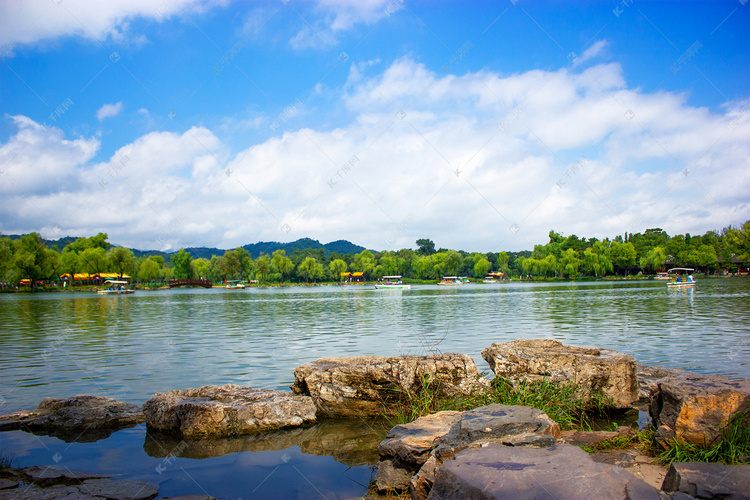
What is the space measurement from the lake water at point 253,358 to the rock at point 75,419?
33cm

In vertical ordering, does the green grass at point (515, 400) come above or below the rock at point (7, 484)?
above

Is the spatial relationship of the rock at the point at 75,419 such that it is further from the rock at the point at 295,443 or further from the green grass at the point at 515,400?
the green grass at the point at 515,400

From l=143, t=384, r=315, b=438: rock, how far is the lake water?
1.22 feet

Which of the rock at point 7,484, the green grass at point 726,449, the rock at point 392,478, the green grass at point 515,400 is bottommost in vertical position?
the rock at point 7,484

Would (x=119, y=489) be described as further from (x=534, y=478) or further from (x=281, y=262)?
(x=281, y=262)

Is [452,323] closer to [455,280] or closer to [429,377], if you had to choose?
[429,377]

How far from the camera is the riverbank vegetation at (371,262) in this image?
309ft

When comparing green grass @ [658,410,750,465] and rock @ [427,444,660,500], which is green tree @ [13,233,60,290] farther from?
green grass @ [658,410,750,465]

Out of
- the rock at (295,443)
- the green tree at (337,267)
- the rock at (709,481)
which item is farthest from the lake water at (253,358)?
the green tree at (337,267)

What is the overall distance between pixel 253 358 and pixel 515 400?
10.6 m

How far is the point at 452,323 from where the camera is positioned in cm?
2608

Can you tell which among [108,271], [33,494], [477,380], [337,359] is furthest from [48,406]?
[108,271]

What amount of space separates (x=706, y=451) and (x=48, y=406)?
→ 11870mm

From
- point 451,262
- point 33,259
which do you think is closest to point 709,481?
point 33,259
